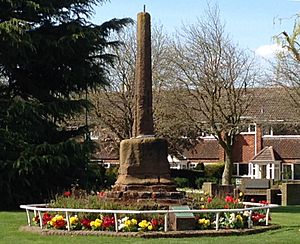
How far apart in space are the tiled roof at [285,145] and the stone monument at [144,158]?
136ft

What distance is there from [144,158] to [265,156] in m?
41.1

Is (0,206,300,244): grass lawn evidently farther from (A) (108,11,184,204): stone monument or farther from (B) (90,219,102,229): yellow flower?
(A) (108,11,184,204): stone monument

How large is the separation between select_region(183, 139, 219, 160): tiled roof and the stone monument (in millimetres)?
42201

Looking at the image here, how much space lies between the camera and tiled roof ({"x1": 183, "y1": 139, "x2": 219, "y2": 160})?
61969 millimetres

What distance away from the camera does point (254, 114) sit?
4769 cm

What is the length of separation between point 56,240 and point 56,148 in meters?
11.0

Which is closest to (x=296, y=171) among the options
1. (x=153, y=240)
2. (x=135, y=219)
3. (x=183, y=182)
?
(x=183, y=182)

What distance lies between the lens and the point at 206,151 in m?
62.5

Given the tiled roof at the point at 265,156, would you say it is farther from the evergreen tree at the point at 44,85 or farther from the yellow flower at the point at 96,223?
Answer: the yellow flower at the point at 96,223

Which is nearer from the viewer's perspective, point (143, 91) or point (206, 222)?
point (206, 222)

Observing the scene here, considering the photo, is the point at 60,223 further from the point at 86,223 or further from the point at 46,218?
the point at 46,218

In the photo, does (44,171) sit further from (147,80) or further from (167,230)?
(167,230)

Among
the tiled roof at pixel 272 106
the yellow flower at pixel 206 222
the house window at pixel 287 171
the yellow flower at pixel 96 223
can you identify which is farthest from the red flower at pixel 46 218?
the house window at pixel 287 171

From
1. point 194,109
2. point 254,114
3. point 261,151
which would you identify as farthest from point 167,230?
point 261,151
